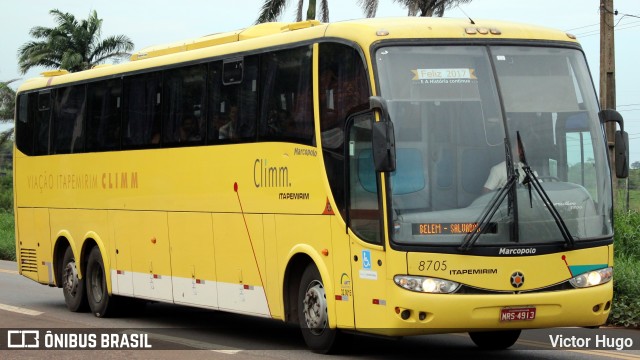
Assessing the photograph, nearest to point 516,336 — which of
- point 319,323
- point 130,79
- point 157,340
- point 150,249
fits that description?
point 319,323

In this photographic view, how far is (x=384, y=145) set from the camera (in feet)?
36.1

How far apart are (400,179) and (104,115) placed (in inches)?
293

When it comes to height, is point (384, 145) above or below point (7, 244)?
above

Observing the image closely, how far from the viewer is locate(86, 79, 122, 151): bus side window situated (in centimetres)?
1734

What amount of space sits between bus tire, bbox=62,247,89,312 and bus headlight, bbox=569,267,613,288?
29.3ft

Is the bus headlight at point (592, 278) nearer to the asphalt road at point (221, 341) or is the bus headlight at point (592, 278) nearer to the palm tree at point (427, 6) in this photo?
the asphalt road at point (221, 341)

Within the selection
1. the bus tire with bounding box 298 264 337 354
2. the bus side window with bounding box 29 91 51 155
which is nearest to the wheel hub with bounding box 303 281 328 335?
the bus tire with bounding box 298 264 337 354

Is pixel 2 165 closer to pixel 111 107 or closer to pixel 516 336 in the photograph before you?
pixel 111 107

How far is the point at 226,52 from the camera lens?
14570 mm

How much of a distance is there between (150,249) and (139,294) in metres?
0.71

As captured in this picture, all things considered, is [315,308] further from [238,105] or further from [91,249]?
[91,249]

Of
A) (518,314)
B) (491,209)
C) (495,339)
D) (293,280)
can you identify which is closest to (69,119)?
(293,280)

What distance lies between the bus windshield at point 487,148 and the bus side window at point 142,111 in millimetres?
5310

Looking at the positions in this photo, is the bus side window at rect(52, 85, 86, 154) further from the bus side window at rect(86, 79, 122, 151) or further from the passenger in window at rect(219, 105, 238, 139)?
the passenger in window at rect(219, 105, 238, 139)
